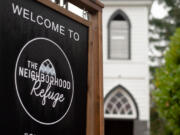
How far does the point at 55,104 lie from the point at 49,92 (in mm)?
98

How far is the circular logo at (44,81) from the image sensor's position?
2904 millimetres

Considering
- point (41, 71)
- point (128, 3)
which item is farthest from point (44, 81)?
point (128, 3)

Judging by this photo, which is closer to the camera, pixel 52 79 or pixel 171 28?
pixel 52 79

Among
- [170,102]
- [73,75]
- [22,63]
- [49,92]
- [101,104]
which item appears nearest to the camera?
[22,63]

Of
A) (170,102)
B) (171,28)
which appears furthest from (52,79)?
(171,28)

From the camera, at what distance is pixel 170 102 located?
1012 centimetres

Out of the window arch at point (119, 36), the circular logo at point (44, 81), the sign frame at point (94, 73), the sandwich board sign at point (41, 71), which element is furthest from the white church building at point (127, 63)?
the circular logo at point (44, 81)

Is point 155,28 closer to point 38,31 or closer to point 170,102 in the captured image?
point 170,102

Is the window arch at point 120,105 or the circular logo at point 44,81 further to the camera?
the window arch at point 120,105

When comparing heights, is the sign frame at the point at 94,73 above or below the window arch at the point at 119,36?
below

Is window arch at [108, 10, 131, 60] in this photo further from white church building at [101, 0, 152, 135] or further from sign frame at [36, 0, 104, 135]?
sign frame at [36, 0, 104, 135]

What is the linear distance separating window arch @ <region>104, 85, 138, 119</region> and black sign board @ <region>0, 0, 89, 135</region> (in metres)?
13.9

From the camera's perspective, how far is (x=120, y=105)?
690 inches

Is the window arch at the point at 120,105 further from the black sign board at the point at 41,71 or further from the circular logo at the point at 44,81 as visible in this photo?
the circular logo at the point at 44,81
